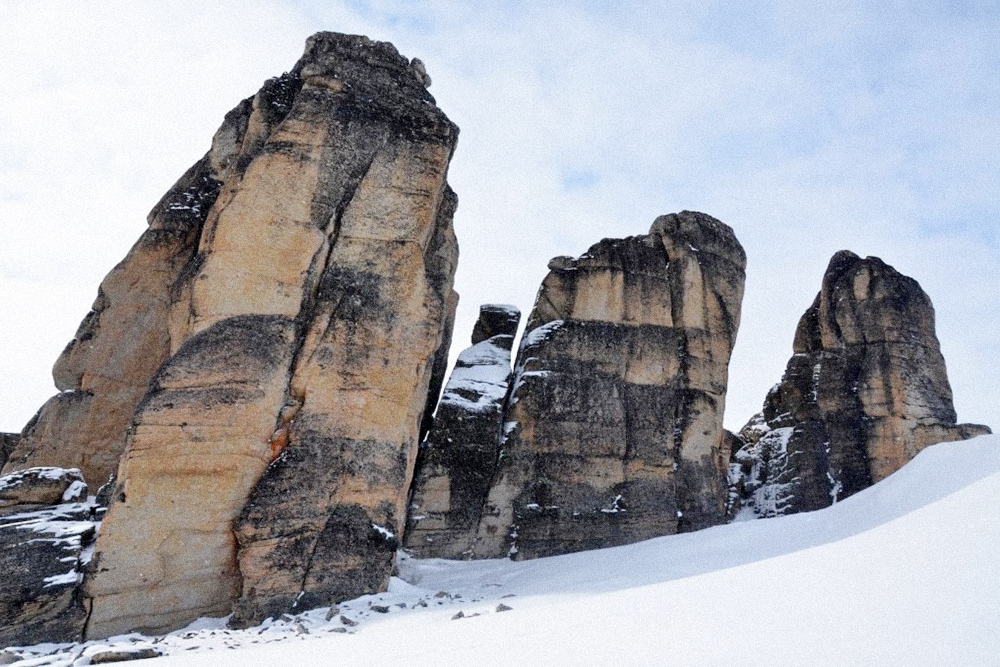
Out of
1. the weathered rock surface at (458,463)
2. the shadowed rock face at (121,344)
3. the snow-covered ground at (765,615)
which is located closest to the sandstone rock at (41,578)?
the snow-covered ground at (765,615)

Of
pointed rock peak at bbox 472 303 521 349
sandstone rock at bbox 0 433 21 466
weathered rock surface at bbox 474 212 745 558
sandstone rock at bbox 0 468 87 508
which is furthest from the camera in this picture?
pointed rock peak at bbox 472 303 521 349

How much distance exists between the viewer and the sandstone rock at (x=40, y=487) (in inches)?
473

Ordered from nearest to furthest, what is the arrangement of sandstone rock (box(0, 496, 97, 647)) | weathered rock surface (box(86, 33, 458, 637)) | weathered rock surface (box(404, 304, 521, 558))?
sandstone rock (box(0, 496, 97, 647)) < weathered rock surface (box(86, 33, 458, 637)) < weathered rock surface (box(404, 304, 521, 558))

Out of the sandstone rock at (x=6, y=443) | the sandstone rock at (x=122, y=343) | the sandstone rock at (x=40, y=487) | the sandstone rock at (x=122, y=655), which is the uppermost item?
the sandstone rock at (x=122, y=343)

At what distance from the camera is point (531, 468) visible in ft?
59.3

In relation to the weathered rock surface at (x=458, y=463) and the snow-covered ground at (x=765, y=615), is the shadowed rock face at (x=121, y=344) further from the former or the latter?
the weathered rock surface at (x=458, y=463)

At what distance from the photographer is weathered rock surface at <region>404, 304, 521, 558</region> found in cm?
1675

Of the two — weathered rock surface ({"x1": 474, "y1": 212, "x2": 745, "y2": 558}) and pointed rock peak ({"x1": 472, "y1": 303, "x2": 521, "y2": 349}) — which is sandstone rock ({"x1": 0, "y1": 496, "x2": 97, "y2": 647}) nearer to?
weathered rock surface ({"x1": 474, "y1": 212, "x2": 745, "y2": 558})

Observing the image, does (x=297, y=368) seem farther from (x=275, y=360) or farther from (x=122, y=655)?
(x=122, y=655)

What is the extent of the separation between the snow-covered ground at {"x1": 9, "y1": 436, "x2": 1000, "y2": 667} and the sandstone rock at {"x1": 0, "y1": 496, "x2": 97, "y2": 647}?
0.47 m

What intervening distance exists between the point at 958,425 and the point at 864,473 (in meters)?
3.13

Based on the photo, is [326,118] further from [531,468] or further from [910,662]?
[910,662]

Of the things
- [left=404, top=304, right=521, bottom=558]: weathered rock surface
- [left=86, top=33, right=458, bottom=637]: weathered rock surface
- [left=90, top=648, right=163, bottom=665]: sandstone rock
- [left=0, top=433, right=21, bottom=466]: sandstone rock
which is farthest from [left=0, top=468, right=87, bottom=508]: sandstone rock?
[left=404, top=304, right=521, bottom=558]: weathered rock surface

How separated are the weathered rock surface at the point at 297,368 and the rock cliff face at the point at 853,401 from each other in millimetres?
14523
